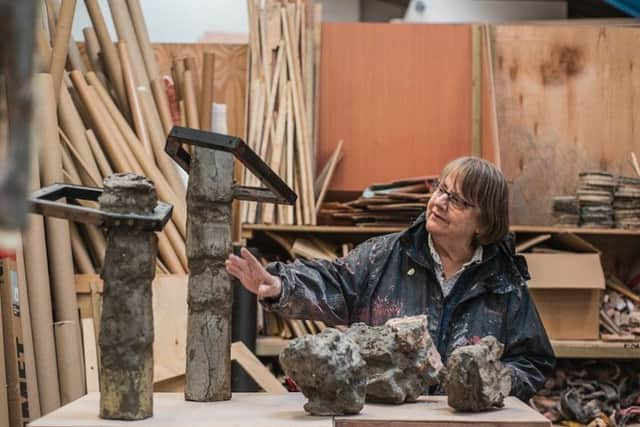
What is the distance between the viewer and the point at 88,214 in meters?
2.10

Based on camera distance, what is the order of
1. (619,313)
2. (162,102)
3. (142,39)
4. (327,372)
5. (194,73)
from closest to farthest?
(327,372) < (619,313) < (162,102) < (142,39) < (194,73)

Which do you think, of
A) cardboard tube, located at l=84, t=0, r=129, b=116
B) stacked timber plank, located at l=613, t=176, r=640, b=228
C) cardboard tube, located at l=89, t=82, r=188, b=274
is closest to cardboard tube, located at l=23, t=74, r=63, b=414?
cardboard tube, located at l=89, t=82, r=188, b=274

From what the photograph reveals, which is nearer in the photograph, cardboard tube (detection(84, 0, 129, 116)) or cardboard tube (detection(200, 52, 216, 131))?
cardboard tube (detection(84, 0, 129, 116))

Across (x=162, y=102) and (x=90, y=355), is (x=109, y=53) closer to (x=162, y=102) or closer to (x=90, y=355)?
(x=162, y=102)

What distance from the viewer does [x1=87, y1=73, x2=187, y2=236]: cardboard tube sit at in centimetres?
442

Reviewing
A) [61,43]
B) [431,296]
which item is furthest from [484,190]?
[61,43]

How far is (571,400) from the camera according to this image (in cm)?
454

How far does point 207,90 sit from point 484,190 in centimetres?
239

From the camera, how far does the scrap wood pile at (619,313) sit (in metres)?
4.57

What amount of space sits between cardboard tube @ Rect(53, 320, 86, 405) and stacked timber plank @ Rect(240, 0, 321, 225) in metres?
1.01

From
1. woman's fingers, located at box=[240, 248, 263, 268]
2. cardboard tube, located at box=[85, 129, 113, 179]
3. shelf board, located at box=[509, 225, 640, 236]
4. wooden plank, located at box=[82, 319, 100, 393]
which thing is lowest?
wooden plank, located at box=[82, 319, 100, 393]

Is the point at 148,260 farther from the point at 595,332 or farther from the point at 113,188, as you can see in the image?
the point at 595,332

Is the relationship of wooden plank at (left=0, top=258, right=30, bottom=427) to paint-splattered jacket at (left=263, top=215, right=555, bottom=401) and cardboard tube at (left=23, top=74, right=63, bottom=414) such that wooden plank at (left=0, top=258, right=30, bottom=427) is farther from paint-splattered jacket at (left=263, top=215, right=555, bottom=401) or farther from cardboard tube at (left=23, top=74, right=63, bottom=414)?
paint-splattered jacket at (left=263, top=215, right=555, bottom=401)

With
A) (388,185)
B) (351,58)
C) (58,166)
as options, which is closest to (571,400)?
(388,185)
